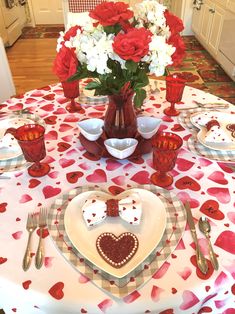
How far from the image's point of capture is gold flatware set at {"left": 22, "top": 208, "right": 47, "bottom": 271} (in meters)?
0.66

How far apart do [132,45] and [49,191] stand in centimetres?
46

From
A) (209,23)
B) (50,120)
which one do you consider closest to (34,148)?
(50,120)

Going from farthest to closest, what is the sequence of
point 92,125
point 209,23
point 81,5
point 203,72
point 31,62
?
point 31,62, point 209,23, point 203,72, point 81,5, point 92,125

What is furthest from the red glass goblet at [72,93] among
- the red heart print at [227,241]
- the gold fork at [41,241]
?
the red heart print at [227,241]

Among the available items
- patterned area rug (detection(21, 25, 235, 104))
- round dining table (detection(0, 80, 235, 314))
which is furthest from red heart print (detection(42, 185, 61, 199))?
patterned area rug (detection(21, 25, 235, 104))

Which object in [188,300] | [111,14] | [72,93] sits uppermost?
[111,14]

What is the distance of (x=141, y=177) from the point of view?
35.4 inches

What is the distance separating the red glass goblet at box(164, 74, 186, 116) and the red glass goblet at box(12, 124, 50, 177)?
525mm

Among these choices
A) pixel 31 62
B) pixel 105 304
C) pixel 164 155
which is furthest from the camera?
pixel 31 62

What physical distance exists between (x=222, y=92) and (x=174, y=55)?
7.62ft

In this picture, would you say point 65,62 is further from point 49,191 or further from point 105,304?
point 105,304

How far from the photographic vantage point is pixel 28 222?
748 mm

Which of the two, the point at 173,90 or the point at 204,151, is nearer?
the point at 204,151

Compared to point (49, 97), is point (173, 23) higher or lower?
higher
